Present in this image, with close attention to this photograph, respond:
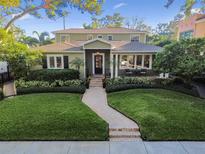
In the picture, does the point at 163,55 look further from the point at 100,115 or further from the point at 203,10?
the point at 100,115

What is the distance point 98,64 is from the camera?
61.9 ft

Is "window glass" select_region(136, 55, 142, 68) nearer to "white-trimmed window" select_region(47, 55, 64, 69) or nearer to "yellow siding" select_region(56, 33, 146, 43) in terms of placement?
"yellow siding" select_region(56, 33, 146, 43)

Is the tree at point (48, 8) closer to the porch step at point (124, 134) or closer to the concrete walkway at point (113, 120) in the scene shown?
the concrete walkway at point (113, 120)

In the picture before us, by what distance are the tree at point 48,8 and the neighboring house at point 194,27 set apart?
1332 centimetres

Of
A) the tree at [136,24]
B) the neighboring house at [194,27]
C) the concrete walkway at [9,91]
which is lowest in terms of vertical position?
the concrete walkway at [9,91]

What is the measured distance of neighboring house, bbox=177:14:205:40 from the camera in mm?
19886

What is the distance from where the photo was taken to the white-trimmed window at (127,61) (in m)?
18.3

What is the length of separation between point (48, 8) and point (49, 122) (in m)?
12.4

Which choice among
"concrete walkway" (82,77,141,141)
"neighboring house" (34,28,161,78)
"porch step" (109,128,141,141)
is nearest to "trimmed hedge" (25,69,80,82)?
"neighboring house" (34,28,161,78)

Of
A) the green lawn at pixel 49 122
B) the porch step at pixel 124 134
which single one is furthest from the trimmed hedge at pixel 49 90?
the porch step at pixel 124 134

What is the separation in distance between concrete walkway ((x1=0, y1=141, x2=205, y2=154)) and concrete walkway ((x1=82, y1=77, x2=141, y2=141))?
1.80 ft

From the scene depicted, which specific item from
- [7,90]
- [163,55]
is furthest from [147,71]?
[7,90]

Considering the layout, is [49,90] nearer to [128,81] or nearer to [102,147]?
[128,81]

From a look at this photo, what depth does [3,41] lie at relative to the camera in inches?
507
